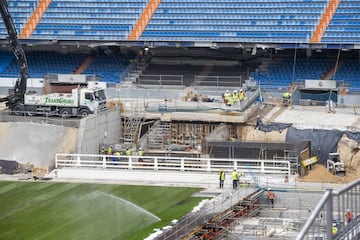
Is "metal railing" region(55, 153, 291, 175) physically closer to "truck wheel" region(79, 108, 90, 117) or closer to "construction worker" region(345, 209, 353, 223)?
"truck wheel" region(79, 108, 90, 117)

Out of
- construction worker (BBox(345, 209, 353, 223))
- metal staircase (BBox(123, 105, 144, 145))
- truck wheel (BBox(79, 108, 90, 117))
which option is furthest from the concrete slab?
construction worker (BBox(345, 209, 353, 223))

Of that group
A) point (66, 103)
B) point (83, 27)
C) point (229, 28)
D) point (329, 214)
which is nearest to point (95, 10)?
point (83, 27)

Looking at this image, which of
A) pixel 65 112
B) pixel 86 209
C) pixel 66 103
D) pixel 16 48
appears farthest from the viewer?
pixel 16 48

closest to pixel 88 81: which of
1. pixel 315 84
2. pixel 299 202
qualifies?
pixel 315 84

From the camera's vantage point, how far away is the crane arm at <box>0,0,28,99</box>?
43.7 meters

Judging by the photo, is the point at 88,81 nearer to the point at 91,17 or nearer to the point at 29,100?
the point at 91,17

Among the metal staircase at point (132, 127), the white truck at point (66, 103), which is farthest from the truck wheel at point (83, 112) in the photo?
the metal staircase at point (132, 127)

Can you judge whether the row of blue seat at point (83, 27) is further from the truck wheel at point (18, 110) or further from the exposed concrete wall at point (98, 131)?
the truck wheel at point (18, 110)

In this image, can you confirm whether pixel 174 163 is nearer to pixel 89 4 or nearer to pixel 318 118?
pixel 318 118

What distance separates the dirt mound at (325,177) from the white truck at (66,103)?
36.9 ft

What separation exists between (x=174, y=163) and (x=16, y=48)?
1056 cm

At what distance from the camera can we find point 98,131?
138 ft

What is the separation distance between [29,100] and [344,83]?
604 inches

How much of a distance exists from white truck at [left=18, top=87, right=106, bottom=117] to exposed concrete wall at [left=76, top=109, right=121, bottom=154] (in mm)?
624
